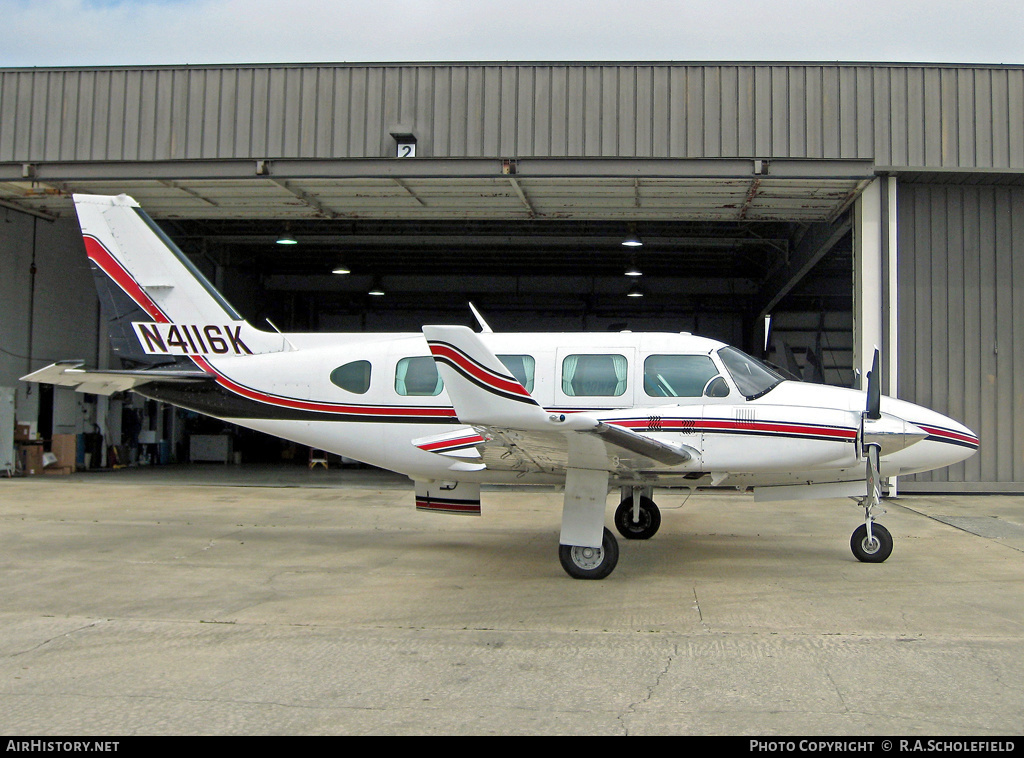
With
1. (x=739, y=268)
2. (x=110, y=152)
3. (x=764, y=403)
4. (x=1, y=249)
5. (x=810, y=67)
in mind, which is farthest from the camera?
(x=739, y=268)

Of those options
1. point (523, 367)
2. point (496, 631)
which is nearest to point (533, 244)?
point (523, 367)

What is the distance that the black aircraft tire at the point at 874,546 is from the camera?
7.73 metres

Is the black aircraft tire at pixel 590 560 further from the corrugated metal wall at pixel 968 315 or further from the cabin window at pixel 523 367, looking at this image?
the corrugated metal wall at pixel 968 315

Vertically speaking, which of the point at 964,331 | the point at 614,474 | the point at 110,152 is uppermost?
the point at 110,152

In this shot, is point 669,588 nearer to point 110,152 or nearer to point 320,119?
point 320,119

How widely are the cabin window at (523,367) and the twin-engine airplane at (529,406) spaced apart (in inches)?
0.8

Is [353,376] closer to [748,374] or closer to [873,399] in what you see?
[748,374]

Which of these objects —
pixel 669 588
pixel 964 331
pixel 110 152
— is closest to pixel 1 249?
pixel 110 152

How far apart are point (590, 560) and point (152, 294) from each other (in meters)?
6.36

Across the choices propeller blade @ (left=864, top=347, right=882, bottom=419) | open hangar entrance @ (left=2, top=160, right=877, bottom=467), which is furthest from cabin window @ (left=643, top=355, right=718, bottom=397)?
open hangar entrance @ (left=2, top=160, right=877, bottom=467)

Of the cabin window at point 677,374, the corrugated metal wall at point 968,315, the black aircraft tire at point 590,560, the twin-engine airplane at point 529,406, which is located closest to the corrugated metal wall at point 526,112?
the corrugated metal wall at point 968,315

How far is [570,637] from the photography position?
518 centimetres

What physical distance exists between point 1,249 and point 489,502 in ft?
38.8

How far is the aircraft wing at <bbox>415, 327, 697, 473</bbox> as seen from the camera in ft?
18.5
